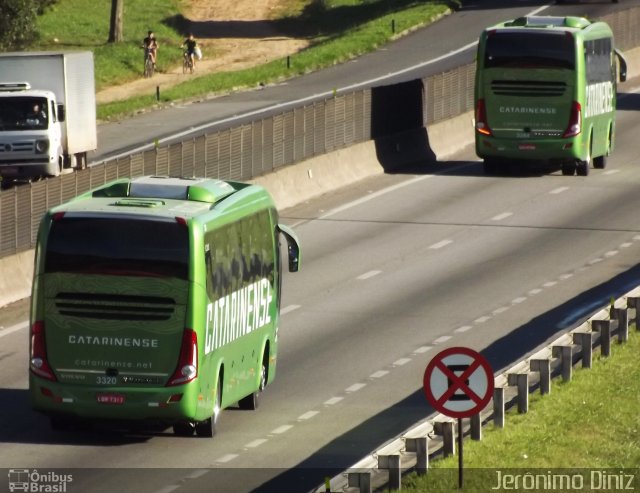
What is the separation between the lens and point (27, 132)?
4619cm

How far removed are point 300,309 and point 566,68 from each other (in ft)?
59.0

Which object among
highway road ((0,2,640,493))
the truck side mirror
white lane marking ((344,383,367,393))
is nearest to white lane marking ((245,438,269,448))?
highway road ((0,2,640,493))

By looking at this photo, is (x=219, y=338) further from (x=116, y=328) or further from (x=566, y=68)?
(x=566, y=68)

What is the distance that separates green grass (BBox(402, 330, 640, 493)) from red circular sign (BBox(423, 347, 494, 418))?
79cm

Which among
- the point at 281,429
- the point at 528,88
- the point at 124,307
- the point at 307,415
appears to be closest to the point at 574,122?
the point at 528,88

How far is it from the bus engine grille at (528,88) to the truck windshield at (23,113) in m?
11.3

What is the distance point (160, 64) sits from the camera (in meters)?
84.4

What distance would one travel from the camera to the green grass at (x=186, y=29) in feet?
241

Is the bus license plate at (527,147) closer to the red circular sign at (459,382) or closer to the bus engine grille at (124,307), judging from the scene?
the bus engine grille at (124,307)

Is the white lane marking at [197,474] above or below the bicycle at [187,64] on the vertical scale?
above

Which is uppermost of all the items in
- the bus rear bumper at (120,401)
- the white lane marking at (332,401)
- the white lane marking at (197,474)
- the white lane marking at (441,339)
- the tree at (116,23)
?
the bus rear bumper at (120,401)

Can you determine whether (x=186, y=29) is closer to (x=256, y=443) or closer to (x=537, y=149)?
(x=537, y=149)

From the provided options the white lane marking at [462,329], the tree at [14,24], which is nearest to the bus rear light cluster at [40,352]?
the white lane marking at [462,329]

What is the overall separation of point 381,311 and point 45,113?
792 inches
